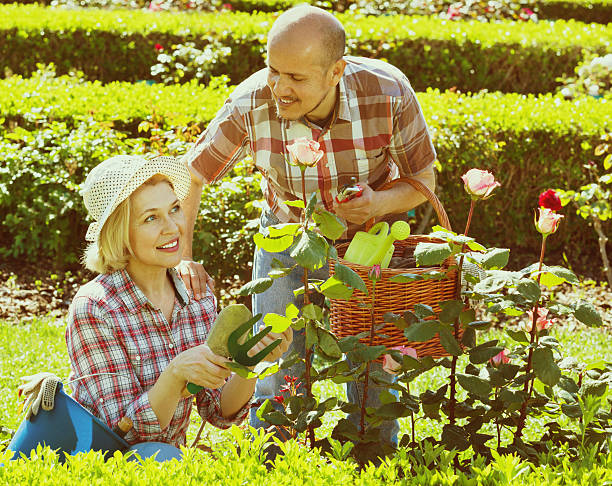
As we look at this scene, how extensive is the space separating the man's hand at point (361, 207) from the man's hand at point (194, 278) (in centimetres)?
53

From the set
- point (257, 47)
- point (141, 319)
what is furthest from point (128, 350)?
point (257, 47)

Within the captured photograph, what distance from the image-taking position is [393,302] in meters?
2.11

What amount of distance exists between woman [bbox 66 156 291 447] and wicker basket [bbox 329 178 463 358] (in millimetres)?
177

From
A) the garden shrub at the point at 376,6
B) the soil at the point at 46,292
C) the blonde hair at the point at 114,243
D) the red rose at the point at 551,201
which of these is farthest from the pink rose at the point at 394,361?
the garden shrub at the point at 376,6

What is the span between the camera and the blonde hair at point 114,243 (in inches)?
95.3

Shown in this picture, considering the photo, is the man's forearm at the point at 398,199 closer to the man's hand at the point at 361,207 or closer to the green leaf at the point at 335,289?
the man's hand at the point at 361,207

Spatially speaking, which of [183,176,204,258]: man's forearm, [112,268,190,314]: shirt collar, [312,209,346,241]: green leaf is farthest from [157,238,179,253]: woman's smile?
[312,209,346,241]: green leaf

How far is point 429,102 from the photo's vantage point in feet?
19.7

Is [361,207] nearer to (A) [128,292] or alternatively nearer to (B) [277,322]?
(B) [277,322]

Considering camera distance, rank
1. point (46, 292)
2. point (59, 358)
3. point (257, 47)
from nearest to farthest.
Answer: point (59, 358), point (46, 292), point (257, 47)

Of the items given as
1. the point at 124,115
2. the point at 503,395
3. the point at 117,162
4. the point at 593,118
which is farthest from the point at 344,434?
the point at 593,118

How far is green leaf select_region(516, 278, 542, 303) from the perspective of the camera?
1.90m

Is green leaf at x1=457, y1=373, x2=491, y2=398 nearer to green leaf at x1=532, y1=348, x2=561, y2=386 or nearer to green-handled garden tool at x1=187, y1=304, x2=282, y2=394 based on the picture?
green leaf at x1=532, y1=348, x2=561, y2=386

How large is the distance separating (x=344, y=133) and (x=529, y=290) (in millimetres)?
1020
